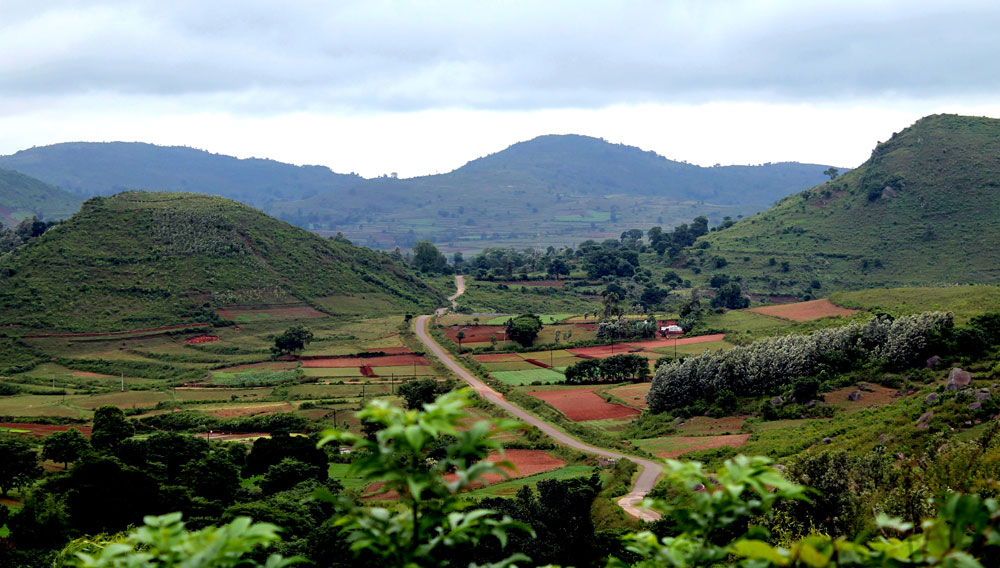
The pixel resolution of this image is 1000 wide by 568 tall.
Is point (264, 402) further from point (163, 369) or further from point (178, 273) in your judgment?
point (178, 273)

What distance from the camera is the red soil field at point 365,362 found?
83875 millimetres

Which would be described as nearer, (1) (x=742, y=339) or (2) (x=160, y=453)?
(2) (x=160, y=453)

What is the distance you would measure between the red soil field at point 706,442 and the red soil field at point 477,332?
44802 millimetres

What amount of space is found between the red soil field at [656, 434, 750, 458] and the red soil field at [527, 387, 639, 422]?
8.94m

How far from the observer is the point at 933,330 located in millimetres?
55156

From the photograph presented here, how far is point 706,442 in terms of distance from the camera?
51.1 metres

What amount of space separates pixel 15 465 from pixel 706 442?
40.3m

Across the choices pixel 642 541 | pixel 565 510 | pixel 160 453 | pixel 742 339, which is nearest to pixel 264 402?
pixel 160 453

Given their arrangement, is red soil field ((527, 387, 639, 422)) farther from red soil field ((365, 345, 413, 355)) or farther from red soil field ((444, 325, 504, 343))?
red soil field ((444, 325, 504, 343))

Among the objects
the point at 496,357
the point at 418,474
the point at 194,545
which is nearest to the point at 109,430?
the point at 496,357

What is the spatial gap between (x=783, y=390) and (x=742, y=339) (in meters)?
25.4

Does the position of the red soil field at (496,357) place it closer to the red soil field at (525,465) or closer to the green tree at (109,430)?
A: the red soil field at (525,465)

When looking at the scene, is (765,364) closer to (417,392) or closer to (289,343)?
(417,392)

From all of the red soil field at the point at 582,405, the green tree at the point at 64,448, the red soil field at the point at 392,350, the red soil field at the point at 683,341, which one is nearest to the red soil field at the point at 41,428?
the green tree at the point at 64,448
